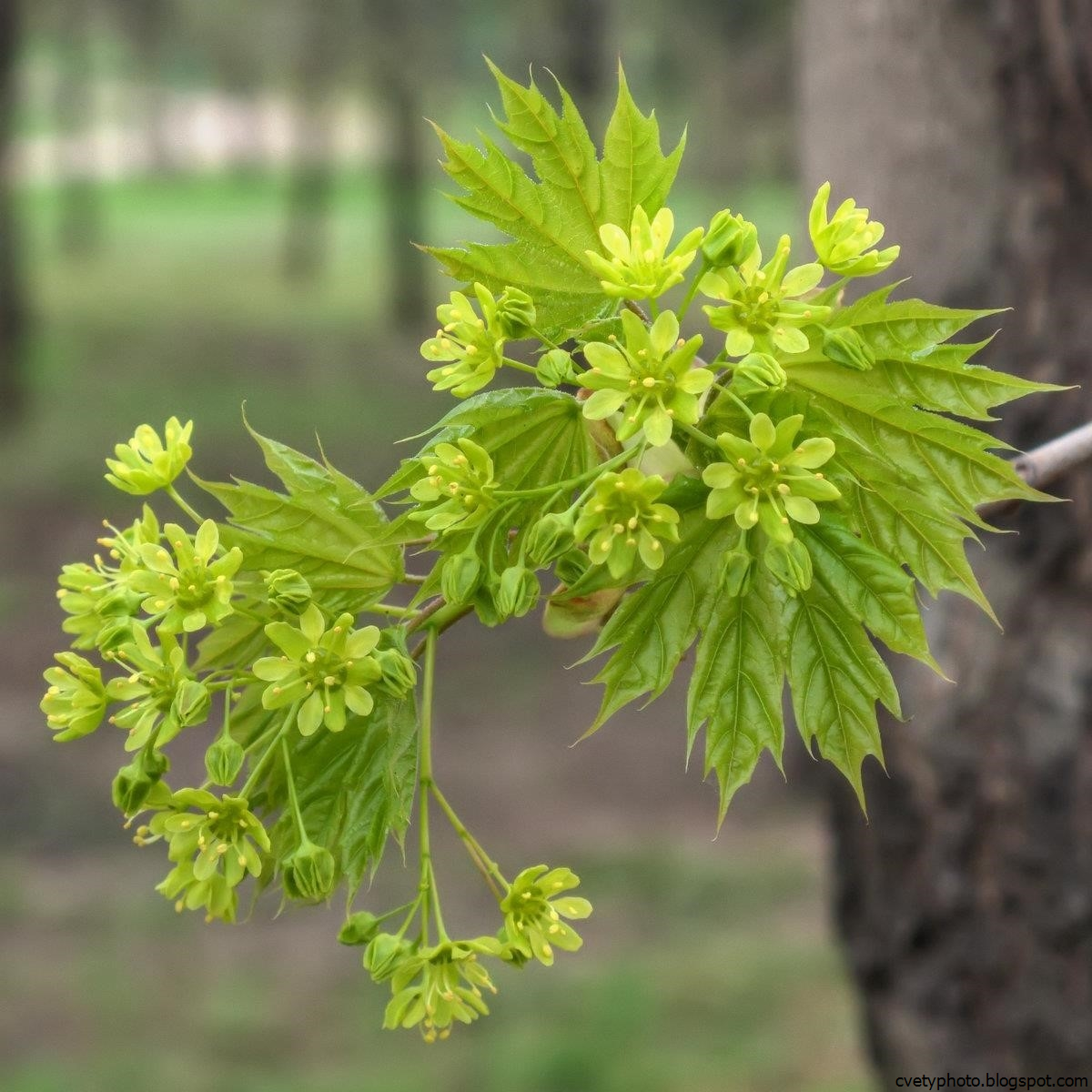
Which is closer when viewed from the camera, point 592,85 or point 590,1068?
point 590,1068

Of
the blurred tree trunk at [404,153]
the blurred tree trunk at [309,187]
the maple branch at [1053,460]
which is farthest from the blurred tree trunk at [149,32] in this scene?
the maple branch at [1053,460]

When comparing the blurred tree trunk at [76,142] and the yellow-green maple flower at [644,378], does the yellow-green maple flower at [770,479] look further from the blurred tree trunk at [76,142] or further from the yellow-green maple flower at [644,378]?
the blurred tree trunk at [76,142]

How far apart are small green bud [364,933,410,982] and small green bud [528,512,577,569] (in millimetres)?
375

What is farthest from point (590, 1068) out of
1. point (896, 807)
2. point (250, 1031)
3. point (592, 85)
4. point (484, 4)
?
point (484, 4)

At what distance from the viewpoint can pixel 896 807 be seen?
2477 millimetres

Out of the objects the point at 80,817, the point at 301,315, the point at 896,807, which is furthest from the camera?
the point at 301,315

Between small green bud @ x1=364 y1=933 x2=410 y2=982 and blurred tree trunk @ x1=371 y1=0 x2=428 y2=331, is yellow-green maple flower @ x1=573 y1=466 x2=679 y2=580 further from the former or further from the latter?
blurred tree trunk @ x1=371 y1=0 x2=428 y2=331

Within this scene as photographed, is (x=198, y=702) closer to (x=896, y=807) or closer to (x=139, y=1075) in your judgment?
(x=896, y=807)

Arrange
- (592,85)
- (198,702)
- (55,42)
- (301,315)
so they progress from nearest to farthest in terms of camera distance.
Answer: (198,702), (592,85), (301,315), (55,42)

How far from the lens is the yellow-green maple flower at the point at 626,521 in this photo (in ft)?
3.27

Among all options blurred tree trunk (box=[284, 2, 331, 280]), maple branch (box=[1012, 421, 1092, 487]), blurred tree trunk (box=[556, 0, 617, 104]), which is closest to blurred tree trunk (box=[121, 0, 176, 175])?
blurred tree trunk (box=[284, 2, 331, 280])

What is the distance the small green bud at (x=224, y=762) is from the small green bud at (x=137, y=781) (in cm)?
4

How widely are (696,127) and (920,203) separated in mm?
14670

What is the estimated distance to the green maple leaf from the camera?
3.88 feet
